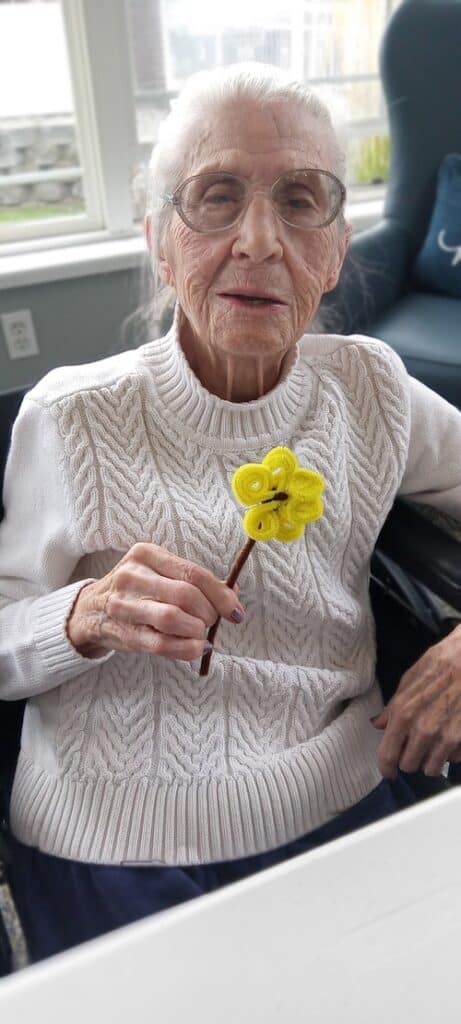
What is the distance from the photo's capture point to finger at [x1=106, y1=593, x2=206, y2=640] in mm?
694

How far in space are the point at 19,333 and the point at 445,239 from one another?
118 cm

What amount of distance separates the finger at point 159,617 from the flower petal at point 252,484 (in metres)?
0.13

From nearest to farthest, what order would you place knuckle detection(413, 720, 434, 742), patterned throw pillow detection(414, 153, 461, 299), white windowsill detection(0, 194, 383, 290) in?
knuckle detection(413, 720, 434, 742), white windowsill detection(0, 194, 383, 290), patterned throw pillow detection(414, 153, 461, 299)

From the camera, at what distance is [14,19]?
197cm

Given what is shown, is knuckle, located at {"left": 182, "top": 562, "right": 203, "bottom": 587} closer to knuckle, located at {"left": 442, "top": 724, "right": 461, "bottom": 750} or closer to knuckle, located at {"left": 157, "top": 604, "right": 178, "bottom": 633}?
knuckle, located at {"left": 157, "top": 604, "right": 178, "bottom": 633}

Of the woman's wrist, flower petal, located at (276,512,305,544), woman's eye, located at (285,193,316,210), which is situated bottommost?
the woman's wrist

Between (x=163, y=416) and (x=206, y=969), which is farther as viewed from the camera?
(x=163, y=416)

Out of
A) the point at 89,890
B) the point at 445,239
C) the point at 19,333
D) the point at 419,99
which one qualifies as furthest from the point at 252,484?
the point at 419,99

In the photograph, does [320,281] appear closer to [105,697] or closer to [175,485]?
[175,485]

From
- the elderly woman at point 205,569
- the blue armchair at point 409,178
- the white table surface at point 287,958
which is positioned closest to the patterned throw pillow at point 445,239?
the blue armchair at point 409,178

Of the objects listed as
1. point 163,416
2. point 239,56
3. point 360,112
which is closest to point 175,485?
point 163,416

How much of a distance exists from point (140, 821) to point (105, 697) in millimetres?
137

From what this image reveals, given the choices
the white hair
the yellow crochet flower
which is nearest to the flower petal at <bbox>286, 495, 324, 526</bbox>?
the yellow crochet flower

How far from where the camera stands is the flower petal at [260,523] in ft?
2.08
